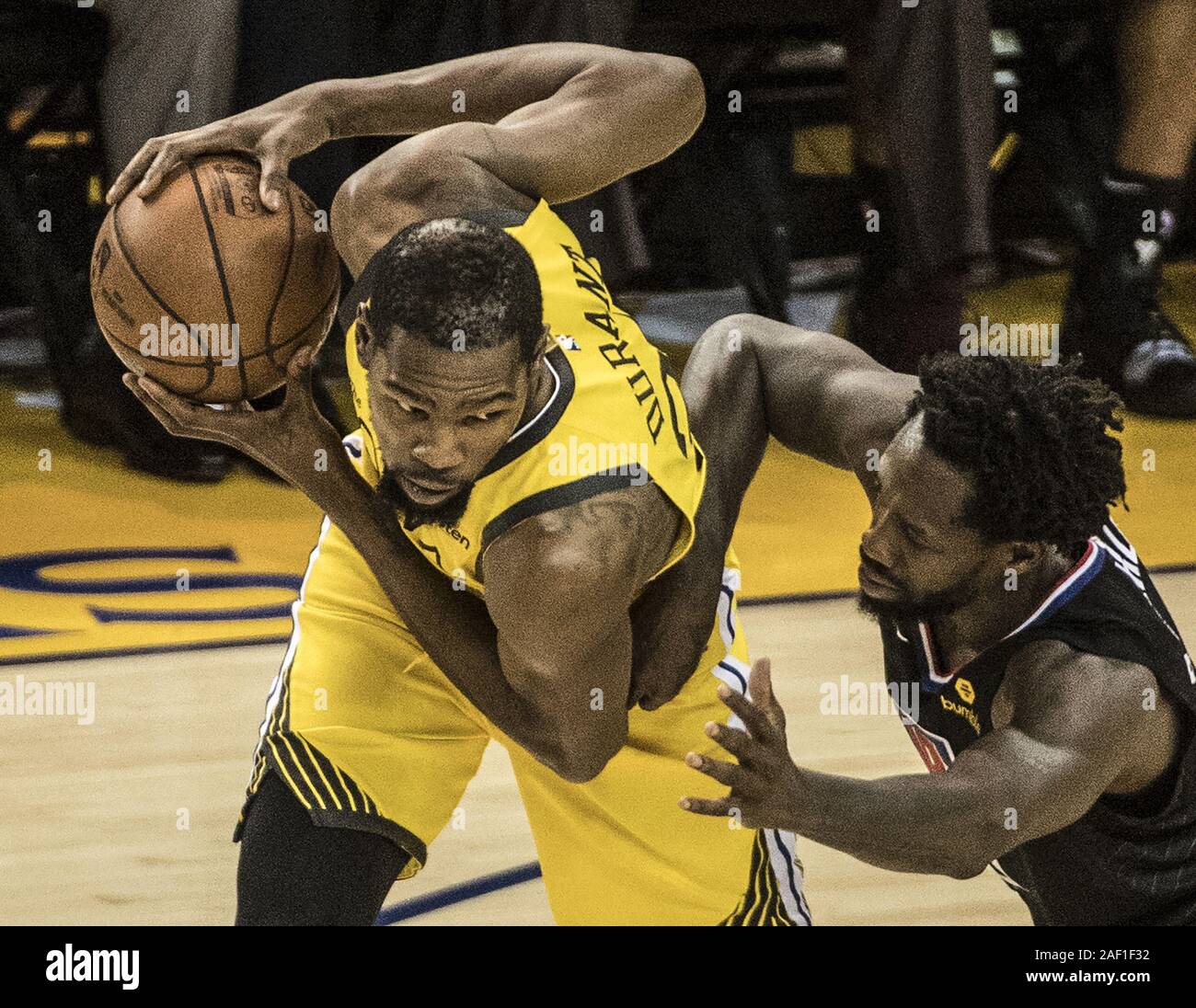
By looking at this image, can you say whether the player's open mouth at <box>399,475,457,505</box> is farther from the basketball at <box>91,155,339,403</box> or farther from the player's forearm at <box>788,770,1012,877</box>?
the player's forearm at <box>788,770,1012,877</box>

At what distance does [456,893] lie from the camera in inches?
130

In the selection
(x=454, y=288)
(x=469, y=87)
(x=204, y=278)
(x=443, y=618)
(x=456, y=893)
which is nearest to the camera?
(x=454, y=288)

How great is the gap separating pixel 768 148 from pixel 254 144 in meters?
3.89

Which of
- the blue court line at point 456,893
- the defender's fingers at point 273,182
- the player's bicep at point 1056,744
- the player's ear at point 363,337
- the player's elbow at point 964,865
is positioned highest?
the defender's fingers at point 273,182

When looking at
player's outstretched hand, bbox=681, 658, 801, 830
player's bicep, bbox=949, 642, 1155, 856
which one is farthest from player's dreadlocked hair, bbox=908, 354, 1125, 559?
player's outstretched hand, bbox=681, 658, 801, 830

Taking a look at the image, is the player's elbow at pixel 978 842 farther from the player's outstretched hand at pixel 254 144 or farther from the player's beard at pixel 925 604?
the player's outstretched hand at pixel 254 144

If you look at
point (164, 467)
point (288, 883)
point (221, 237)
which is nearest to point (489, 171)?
point (221, 237)

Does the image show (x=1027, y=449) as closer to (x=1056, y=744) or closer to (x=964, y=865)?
(x=1056, y=744)

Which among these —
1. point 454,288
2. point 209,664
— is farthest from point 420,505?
point 209,664

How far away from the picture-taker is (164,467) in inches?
204

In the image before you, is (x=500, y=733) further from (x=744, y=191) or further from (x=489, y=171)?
(x=744, y=191)

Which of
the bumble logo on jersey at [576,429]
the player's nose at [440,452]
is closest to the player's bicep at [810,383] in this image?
the bumble logo on jersey at [576,429]

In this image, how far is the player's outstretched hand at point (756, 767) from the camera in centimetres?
194

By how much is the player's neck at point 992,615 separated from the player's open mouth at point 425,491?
2.18 ft
